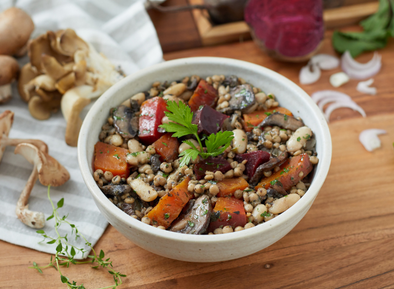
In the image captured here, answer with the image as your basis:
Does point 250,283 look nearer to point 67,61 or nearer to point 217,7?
point 67,61

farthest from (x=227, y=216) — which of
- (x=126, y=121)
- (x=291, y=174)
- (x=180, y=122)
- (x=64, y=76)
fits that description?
(x=64, y=76)

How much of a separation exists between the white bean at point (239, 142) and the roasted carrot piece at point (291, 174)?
0.16 meters

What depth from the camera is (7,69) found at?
228 cm

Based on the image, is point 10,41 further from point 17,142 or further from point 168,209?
point 168,209

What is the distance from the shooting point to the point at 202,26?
9.04 feet

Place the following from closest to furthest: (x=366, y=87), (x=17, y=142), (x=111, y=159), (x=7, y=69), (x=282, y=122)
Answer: (x=111, y=159) < (x=282, y=122) < (x=17, y=142) < (x=7, y=69) < (x=366, y=87)

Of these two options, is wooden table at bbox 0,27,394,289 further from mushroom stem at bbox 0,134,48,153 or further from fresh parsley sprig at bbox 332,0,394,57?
fresh parsley sprig at bbox 332,0,394,57

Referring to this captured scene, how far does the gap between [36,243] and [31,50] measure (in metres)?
1.14

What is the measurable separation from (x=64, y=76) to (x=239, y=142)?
117cm

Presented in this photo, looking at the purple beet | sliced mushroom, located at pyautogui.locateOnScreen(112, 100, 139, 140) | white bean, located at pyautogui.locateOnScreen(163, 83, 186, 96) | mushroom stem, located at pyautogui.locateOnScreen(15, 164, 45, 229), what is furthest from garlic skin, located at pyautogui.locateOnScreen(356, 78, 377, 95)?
mushroom stem, located at pyautogui.locateOnScreen(15, 164, 45, 229)

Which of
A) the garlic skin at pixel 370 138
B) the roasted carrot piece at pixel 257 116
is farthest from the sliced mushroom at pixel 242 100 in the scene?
the garlic skin at pixel 370 138

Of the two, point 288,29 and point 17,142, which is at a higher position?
point 17,142

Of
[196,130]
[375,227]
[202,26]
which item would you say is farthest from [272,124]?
[202,26]

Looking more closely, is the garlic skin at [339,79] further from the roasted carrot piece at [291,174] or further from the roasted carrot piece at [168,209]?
the roasted carrot piece at [168,209]
